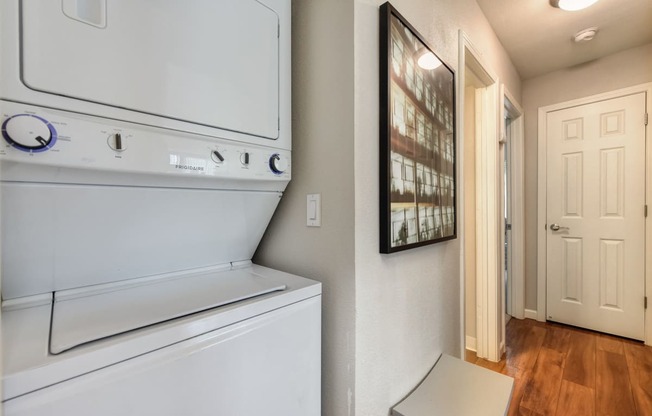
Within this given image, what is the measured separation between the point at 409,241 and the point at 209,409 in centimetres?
80

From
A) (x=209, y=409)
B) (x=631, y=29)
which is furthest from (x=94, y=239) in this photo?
(x=631, y=29)

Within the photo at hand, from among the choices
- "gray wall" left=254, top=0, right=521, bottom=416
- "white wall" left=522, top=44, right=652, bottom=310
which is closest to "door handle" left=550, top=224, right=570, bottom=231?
"white wall" left=522, top=44, right=652, bottom=310

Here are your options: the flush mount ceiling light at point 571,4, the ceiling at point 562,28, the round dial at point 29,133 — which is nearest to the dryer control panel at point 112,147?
the round dial at point 29,133

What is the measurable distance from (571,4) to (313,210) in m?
2.18

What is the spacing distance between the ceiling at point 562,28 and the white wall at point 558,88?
3.6 inches

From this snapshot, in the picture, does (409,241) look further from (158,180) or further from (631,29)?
(631,29)

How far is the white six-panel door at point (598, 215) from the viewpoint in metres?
2.38

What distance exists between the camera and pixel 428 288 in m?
1.28

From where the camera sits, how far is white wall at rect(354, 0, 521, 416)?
0.89 metres

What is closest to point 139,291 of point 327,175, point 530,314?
point 327,175

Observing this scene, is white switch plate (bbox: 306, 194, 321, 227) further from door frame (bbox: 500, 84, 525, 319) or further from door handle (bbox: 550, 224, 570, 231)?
door handle (bbox: 550, 224, 570, 231)

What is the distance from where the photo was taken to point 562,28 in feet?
6.77

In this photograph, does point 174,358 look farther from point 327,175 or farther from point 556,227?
point 556,227

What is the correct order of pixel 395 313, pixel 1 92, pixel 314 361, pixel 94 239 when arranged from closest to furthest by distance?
pixel 1 92 < pixel 94 239 < pixel 314 361 < pixel 395 313
